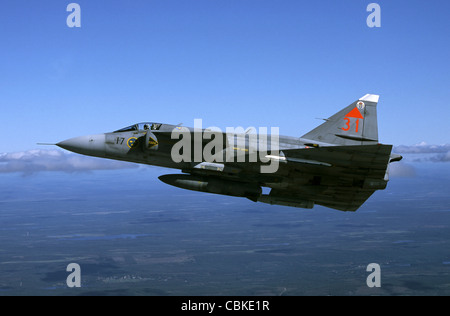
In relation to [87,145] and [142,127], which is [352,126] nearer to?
[142,127]

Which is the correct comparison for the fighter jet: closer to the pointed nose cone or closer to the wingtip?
the pointed nose cone

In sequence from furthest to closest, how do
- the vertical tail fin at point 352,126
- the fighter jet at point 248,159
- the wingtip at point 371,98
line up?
the wingtip at point 371,98
the vertical tail fin at point 352,126
the fighter jet at point 248,159

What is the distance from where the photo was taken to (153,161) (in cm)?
2355

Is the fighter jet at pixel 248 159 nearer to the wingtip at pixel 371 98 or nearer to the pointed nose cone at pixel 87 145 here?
the pointed nose cone at pixel 87 145

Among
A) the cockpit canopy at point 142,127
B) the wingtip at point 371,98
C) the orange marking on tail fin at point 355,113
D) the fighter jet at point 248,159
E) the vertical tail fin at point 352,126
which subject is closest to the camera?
the fighter jet at point 248,159

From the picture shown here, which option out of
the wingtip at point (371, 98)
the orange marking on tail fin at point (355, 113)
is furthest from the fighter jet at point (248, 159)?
the wingtip at point (371, 98)

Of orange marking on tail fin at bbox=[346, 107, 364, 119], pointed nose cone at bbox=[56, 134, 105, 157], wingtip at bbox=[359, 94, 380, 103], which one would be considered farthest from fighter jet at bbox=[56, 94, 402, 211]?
wingtip at bbox=[359, 94, 380, 103]

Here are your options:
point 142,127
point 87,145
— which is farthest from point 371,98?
point 87,145

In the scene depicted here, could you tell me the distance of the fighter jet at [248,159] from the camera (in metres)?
22.4

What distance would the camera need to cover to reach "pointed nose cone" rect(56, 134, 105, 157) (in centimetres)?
2339

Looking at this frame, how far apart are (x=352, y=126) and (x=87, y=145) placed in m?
16.3
